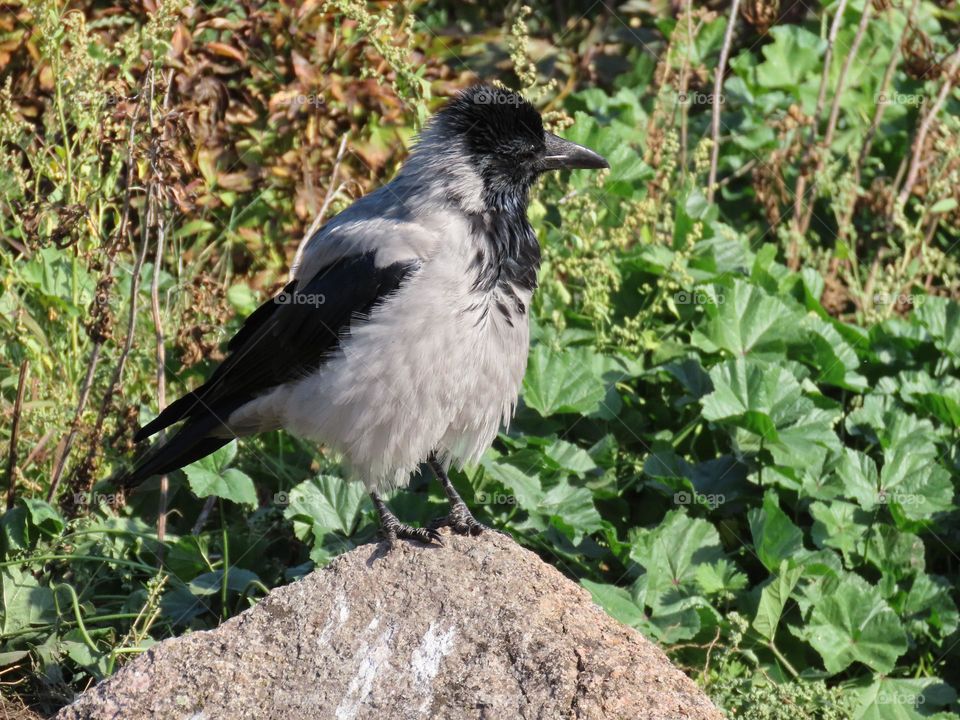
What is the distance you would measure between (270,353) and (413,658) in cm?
150

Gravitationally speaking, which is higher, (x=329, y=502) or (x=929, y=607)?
(x=329, y=502)

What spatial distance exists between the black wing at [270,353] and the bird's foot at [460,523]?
724 millimetres

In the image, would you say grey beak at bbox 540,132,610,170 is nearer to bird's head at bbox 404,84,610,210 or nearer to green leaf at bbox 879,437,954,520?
bird's head at bbox 404,84,610,210

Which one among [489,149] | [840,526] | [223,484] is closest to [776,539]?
[840,526]

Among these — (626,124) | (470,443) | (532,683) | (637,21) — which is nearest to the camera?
(532,683)

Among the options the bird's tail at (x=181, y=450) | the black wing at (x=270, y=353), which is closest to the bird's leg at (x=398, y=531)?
the black wing at (x=270, y=353)

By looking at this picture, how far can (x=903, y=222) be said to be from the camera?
634cm

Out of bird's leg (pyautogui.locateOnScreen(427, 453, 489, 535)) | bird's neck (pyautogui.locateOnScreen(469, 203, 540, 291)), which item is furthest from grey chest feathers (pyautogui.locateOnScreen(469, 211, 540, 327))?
bird's leg (pyautogui.locateOnScreen(427, 453, 489, 535))

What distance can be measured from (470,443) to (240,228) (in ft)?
8.25

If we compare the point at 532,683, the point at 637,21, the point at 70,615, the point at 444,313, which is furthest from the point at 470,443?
the point at 637,21

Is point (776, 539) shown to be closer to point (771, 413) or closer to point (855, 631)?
point (855, 631)

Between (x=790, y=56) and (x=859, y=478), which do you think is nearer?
(x=859, y=478)

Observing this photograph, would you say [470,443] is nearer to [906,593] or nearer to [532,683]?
[532,683]

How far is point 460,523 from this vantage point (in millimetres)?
4273
